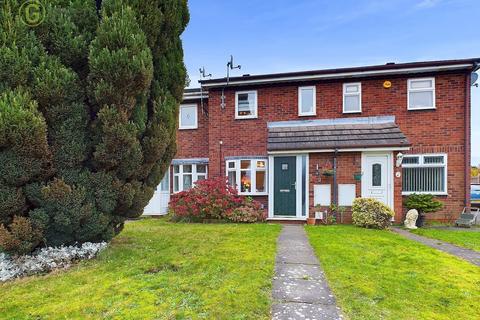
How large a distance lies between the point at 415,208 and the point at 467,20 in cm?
734

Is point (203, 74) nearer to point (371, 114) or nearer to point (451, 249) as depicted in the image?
point (371, 114)

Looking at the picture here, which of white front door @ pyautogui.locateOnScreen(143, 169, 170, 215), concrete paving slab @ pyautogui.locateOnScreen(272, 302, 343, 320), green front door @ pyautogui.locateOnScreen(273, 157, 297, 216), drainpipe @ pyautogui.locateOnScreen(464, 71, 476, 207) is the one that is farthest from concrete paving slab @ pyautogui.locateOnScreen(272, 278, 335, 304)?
white front door @ pyautogui.locateOnScreen(143, 169, 170, 215)

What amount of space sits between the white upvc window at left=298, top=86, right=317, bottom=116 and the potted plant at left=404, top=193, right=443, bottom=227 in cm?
457

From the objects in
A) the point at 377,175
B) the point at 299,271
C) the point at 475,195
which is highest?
the point at 377,175

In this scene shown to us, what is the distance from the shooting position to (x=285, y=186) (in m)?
11.0

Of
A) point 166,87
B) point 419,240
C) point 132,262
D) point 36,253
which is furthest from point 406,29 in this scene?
point 36,253

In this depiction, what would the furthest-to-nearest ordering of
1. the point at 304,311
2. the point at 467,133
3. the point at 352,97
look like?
the point at 352,97 → the point at 467,133 → the point at 304,311

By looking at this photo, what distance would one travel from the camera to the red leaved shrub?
1048cm

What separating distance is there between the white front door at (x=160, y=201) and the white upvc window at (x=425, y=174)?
374 inches

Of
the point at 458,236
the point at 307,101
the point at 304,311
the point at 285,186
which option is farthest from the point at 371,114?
the point at 304,311

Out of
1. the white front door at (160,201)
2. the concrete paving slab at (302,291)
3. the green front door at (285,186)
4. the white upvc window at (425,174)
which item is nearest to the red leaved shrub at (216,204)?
the green front door at (285,186)

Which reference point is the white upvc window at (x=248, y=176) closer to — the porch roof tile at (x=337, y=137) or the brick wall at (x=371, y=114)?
the brick wall at (x=371, y=114)

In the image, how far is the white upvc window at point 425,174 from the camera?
1060cm

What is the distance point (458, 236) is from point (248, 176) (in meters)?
6.82
